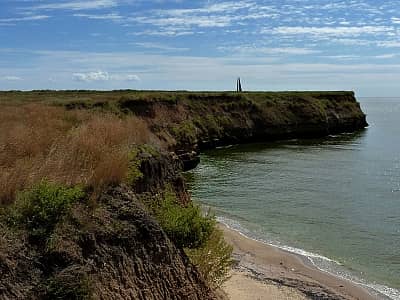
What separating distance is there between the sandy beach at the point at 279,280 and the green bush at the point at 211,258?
4.80 ft

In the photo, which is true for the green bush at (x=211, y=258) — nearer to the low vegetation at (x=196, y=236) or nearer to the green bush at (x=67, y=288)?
the low vegetation at (x=196, y=236)

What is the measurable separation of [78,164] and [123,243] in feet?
6.39

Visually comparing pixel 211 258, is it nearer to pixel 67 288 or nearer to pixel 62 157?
pixel 62 157

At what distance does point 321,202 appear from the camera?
27844mm

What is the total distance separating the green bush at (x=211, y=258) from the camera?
37.2ft

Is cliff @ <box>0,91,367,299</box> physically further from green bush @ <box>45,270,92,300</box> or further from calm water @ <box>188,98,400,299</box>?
calm water @ <box>188,98,400,299</box>

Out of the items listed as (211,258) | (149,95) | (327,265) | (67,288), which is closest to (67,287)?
(67,288)

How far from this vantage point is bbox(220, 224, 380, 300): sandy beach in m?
14.2

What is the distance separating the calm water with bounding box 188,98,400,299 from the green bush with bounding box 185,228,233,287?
6.22 meters

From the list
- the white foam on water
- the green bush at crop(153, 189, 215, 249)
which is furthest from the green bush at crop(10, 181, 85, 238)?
the white foam on water

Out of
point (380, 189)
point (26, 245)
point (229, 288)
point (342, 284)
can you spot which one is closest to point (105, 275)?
point (26, 245)

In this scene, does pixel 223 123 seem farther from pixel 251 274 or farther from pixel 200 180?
pixel 251 274

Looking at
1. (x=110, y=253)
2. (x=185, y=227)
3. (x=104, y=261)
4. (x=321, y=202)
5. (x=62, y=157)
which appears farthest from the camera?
(x=321, y=202)

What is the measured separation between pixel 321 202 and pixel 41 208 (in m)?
21.5
